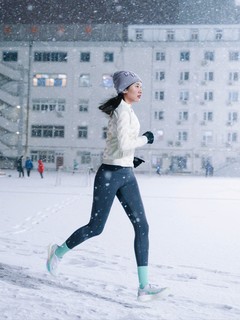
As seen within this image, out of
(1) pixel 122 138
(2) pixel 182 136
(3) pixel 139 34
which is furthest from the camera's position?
(3) pixel 139 34

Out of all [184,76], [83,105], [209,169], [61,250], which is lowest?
[209,169]

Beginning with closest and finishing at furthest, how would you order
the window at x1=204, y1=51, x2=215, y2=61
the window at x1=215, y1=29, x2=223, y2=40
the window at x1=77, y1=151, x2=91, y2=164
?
the window at x1=77, y1=151, x2=91, y2=164 < the window at x1=204, y1=51, x2=215, y2=61 < the window at x1=215, y1=29, x2=223, y2=40

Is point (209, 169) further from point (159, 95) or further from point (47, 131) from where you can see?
point (47, 131)

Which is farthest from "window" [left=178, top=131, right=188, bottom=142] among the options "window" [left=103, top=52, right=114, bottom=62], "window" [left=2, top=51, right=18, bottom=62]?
"window" [left=2, top=51, right=18, bottom=62]

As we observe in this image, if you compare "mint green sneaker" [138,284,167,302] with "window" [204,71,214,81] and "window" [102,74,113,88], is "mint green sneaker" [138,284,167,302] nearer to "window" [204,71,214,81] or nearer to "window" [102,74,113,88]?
"window" [102,74,113,88]

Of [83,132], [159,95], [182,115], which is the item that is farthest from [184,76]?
[83,132]

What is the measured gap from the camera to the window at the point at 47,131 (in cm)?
5000

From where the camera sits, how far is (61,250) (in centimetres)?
384

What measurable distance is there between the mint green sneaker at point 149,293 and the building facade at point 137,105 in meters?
44.3

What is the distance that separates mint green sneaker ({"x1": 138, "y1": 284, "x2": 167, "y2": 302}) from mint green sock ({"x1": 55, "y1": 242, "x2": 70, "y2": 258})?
809mm

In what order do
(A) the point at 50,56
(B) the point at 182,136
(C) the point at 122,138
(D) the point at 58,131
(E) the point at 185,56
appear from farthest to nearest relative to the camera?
1. (A) the point at 50,56
2. (D) the point at 58,131
3. (E) the point at 185,56
4. (B) the point at 182,136
5. (C) the point at 122,138

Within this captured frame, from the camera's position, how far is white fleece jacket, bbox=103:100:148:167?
3352mm

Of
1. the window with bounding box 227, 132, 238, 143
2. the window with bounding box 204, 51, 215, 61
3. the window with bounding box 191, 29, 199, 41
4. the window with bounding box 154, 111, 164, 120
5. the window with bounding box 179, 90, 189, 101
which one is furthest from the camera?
the window with bounding box 191, 29, 199, 41

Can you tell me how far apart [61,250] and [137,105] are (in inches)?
1808
